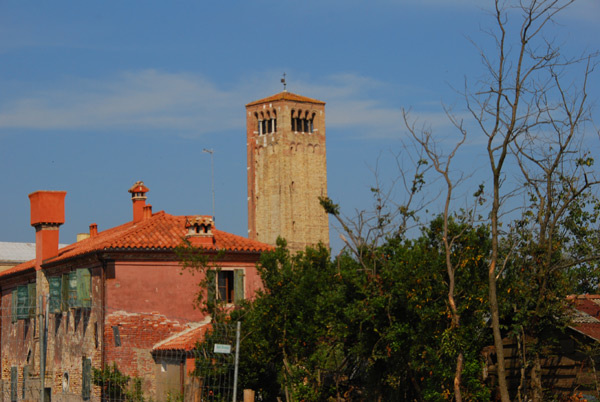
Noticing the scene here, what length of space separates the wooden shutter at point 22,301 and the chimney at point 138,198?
4.64m

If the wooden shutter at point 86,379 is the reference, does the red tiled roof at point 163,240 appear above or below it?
above

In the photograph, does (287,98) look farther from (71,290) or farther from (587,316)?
(587,316)

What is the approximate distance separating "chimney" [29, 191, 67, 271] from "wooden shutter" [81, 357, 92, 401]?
5.45 metres

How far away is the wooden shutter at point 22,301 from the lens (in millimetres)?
31891

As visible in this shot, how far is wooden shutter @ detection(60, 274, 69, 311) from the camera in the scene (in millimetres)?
28500

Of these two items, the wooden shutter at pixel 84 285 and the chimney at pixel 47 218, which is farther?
the chimney at pixel 47 218

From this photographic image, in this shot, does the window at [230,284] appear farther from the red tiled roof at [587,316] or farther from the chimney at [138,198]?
the red tiled roof at [587,316]

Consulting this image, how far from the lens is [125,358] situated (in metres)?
25.6

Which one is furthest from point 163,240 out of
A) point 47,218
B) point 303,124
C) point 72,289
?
point 303,124

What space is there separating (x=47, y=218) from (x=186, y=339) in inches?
351

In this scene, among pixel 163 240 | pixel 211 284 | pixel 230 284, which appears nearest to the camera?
pixel 211 284

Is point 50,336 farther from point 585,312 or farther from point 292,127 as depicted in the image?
point 292,127

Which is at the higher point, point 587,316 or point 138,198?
point 138,198

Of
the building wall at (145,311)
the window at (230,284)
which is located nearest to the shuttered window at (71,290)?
the building wall at (145,311)
